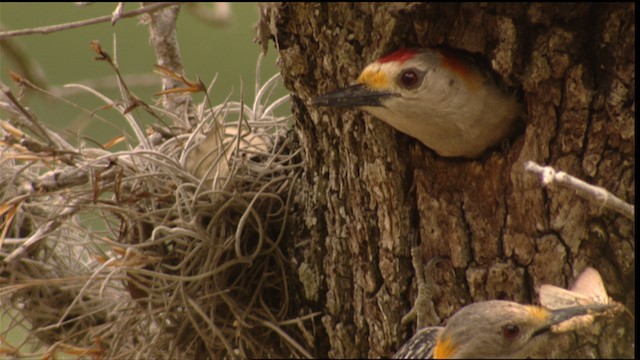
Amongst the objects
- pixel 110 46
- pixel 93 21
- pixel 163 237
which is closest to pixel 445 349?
pixel 163 237

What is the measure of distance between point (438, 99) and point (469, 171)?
0.19m

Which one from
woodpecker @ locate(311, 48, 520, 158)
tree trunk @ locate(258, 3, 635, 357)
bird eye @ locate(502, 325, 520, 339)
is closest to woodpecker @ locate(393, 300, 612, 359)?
bird eye @ locate(502, 325, 520, 339)

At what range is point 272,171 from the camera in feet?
8.11

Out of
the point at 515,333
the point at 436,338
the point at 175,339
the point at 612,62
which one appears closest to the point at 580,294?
the point at 515,333

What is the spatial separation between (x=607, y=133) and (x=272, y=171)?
2.94 ft

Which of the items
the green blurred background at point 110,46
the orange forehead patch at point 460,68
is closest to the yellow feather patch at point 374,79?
the orange forehead patch at point 460,68

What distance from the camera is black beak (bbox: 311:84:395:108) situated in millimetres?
2037

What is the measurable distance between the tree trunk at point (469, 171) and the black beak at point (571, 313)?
0.38 feet

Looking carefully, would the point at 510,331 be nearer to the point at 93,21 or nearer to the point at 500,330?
the point at 500,330

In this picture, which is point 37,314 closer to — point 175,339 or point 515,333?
point 175,339

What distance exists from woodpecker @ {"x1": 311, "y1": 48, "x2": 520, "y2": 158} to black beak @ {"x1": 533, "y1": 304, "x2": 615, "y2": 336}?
17.3 inches

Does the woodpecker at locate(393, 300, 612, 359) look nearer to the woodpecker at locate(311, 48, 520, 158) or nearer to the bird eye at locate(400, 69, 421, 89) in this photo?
the woodpecker at locate(311, 48, 520, 158)

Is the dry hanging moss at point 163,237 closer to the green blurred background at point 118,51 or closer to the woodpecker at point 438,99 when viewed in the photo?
the woodpecker at point 438,99

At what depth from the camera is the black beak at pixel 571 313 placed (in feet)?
6.23
